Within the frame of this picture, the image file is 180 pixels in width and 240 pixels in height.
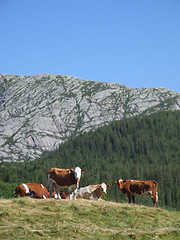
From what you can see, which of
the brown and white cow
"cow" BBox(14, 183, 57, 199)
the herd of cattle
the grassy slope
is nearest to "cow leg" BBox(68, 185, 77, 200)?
the herd of cattle

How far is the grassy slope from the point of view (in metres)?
17.4

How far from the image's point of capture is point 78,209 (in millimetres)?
22312

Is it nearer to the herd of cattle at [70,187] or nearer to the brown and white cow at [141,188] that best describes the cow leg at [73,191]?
the herd of cattle at [70,187]

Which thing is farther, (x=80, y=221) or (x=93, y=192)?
(x=93, y=192)

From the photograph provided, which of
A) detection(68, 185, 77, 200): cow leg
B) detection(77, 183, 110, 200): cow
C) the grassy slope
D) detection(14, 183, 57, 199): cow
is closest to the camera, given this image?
the grassy slope

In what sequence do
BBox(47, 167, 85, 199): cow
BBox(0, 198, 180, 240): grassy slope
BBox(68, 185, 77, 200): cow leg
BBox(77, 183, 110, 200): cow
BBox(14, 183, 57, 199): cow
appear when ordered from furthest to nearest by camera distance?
BBox(77, 183, 110, 200): cow, BBox(14, 183, 57, 199): cow, BBox(68, 185, 77, 200): cow leg, BBox(47, 167, 85, 199): cow, BBox(0, 198, 180, 240): grassy slope

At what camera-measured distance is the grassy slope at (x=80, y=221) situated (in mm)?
17359

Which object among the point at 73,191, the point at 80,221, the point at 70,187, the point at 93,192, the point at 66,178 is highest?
the point at 66,178

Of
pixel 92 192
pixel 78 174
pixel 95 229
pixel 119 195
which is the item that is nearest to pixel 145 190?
pixel 92 192

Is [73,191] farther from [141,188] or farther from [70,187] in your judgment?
[141,188]

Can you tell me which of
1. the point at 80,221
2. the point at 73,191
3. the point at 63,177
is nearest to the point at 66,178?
the point at 63,177

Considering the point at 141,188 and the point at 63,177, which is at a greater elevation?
the point at 63,177

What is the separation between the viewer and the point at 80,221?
20234mm

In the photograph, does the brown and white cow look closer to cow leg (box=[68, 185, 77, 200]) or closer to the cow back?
cow leg (box=[68, 185, 77, 200])
